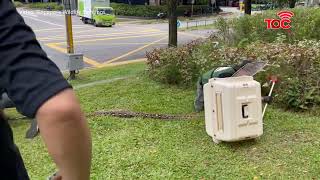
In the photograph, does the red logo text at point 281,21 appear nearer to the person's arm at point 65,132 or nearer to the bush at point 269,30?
the bush at point 269,30

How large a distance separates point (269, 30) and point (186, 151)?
5349 millimetres

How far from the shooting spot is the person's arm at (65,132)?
2.54 feet

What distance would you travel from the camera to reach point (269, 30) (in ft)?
30.7

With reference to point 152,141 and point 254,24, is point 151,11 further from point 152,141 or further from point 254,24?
point 152,141

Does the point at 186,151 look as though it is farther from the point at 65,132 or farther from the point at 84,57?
the point at 84,57

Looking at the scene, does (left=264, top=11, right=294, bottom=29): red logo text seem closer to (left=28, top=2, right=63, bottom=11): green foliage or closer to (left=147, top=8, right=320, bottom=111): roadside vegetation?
(left=147, top=8, right=320, bottom=111): roadside vegetation

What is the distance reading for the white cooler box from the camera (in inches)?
177

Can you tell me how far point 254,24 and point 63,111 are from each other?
9.14 metres

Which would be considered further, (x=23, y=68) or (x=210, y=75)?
(x=210, y=75)

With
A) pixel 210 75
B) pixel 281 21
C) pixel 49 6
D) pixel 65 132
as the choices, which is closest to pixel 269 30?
pixel 281 21

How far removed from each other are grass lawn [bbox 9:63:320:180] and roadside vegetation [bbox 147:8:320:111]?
36 centimetres

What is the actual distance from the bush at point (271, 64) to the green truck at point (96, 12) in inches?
958

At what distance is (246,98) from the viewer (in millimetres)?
4594

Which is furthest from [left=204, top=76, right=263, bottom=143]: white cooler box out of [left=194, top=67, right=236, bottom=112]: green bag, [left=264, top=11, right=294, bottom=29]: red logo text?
[left=264, top=11, right=294, bottom=29]: red logo text
